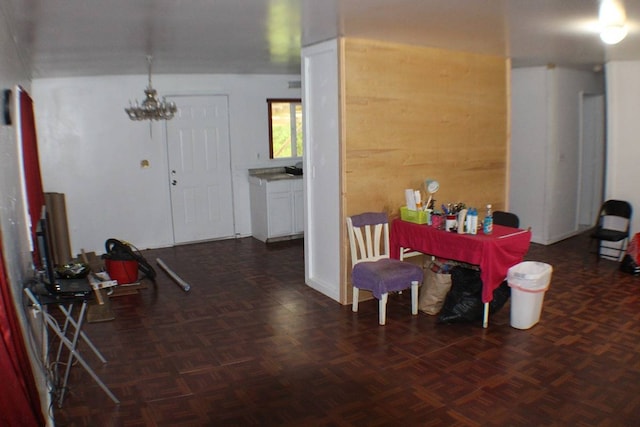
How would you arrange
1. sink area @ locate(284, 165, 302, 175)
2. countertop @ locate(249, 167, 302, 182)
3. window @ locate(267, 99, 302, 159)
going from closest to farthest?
countertop @ locate(249, 167, 302, 182) < sink area @ locate(284, 165, 302, 175) < window @ locate(267, 99, 302, 159)

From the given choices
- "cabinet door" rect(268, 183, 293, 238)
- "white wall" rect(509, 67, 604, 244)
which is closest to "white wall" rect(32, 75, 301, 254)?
"cabinet door" rect(268, 183, 293, 238)

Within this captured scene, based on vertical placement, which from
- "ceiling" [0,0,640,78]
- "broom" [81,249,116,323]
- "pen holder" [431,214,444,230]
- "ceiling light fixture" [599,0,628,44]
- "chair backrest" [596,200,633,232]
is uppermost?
"ceiling" [0,0,640,78]

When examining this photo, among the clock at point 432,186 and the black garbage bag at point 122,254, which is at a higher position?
the clock at point 432,186

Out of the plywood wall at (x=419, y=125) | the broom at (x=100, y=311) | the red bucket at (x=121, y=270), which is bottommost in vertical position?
the broom at (x=100, y=311)

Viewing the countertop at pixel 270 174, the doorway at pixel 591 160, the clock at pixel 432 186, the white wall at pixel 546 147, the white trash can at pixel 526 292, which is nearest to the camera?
the white trash can at pixel 526 292


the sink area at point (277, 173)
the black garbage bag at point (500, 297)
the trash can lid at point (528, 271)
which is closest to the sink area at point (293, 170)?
the sink area at point (277, 173)

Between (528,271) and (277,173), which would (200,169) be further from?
(528,271)

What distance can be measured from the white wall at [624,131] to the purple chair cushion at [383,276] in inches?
146

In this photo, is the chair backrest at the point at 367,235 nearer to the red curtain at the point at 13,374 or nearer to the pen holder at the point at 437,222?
the pen holder at the point at 437,222

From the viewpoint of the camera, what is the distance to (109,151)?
6910 millimetres

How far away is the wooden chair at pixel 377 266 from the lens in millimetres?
4242

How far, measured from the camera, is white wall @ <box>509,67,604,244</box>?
22.5ft

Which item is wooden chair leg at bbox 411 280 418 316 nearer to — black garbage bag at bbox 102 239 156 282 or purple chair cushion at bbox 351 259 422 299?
purple chair cushion at bbox 351 259 422 299

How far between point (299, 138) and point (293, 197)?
1286 millimetres
